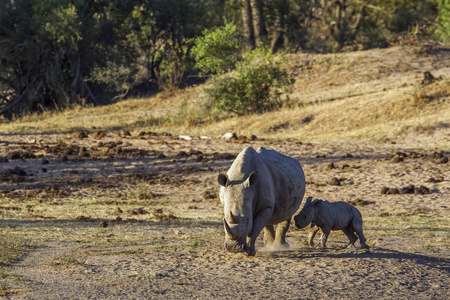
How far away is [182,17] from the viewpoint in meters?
32.7

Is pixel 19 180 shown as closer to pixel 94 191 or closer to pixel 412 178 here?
pixel 94 191

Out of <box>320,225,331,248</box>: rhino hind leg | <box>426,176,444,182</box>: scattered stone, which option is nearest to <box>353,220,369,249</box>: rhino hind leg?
<box>320,225,331,248</box>: rhino hind leg

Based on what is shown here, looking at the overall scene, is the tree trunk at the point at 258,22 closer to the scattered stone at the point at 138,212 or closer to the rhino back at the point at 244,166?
the scattered stone at the point at 138,212

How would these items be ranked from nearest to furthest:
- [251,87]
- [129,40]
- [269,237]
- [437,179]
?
[269,237]
[437,179]
[251,87]
[129,40]

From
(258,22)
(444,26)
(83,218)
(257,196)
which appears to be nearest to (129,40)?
(258,22)

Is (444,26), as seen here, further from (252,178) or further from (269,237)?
(252,178)

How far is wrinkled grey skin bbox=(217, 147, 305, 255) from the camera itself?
20.9 ft

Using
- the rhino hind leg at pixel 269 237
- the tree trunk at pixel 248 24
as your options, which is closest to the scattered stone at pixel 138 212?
the rhino hind leg at pixel 269 237

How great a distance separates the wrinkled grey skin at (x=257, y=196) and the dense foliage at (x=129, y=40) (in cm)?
1635

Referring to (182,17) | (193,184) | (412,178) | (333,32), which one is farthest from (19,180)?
(333,32)

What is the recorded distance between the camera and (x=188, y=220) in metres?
10.7

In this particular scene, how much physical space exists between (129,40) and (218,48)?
28.1 feet

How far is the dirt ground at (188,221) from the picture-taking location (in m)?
6.04

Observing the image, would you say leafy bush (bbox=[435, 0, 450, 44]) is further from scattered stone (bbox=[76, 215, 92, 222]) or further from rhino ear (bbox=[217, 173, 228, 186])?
rhino ear (bbox=[217, 173, 228, 186])
